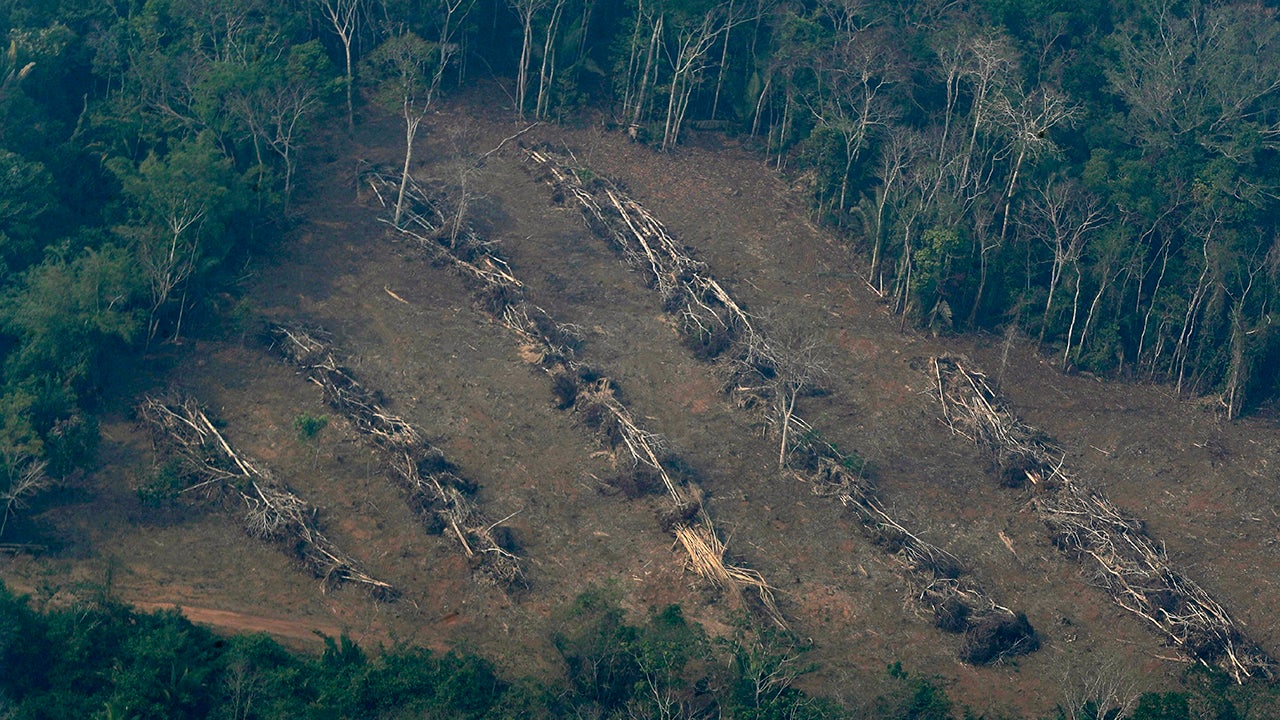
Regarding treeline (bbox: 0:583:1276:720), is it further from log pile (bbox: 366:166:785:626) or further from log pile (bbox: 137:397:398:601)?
log pile (bbox: 366:166:785:626)

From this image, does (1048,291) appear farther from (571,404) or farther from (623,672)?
(623,672)

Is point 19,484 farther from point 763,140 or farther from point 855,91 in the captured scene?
point 855,91

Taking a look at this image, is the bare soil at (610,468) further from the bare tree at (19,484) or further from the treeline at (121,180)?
the treeline at (121,180)

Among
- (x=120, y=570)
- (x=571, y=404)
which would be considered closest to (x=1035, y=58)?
(x=571, y=404)

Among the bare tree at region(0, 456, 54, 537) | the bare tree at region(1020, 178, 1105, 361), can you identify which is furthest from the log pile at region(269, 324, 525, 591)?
the bare tree at region(1020, 178, 1105, 361)

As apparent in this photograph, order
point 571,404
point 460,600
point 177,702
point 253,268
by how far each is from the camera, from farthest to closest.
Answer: point 253,268
point 571,404
point 460,600
point 177,702

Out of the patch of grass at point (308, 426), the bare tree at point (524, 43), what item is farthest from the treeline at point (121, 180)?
the bare tree at point (524, 43)

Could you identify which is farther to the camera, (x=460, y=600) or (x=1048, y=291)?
(x=1048, y=291)
